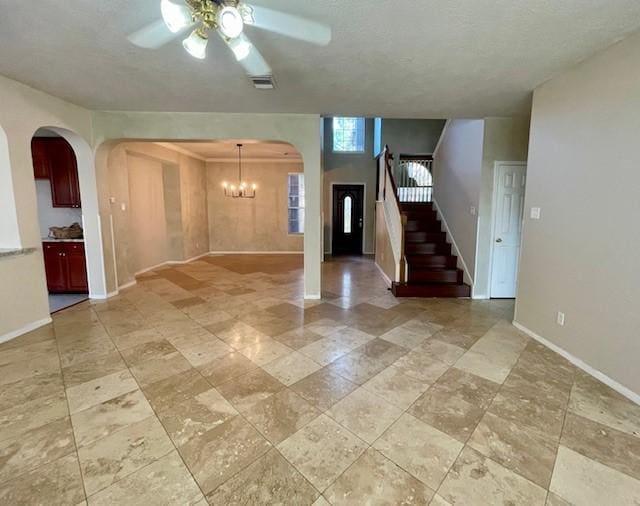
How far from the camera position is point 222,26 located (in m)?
1.78

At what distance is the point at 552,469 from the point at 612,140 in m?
2.52

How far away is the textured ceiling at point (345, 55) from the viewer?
209 cm

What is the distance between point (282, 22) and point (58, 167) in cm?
483

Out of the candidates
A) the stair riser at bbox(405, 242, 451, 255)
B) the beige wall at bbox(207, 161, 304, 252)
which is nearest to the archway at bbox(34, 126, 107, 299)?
the beige wall at bbox(207, 161, 304, 252)

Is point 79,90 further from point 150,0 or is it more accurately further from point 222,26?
point 222,26

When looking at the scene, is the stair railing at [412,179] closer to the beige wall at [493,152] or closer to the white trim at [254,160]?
the white trim at [254,160]

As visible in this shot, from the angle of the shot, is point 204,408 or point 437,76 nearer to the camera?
point 204,408

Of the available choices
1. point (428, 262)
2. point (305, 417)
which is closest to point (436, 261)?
point (428, 262)

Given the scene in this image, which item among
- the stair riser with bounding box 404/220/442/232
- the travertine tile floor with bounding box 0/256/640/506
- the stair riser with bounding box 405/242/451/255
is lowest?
the travertine tile floor with bounding box 0/256/640/506

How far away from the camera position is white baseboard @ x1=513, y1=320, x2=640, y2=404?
2339mm

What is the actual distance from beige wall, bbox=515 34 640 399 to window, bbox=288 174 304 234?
630 centimetres

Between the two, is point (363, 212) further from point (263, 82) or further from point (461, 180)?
point (263, 82)

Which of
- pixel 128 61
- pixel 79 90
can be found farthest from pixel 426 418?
pixel 79 90

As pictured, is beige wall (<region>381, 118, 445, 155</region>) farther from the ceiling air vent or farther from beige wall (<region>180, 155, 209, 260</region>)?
the ceiling air vent
